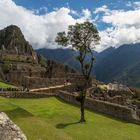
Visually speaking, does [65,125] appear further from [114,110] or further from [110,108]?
[110,108]

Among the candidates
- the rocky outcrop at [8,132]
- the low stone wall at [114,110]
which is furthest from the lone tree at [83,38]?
the rocky outcrop at [8,132]

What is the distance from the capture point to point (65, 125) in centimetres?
2831

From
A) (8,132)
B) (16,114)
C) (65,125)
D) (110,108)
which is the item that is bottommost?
(65,125)

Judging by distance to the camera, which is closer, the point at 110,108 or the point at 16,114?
the point at 16,114

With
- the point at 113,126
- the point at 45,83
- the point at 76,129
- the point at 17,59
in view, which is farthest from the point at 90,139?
the point at 17,59

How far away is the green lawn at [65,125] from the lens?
21.8 metres

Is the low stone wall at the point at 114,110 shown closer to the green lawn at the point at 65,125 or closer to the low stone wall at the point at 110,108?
the low stone wall at the point at 110,108

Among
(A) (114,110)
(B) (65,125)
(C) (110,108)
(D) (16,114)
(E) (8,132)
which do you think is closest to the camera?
(E) (8,132)

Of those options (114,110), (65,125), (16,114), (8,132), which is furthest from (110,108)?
(8,132)

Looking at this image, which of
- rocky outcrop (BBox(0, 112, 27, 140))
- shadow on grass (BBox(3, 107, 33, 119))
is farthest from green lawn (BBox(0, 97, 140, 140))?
rocky outcrop (BBox(0, 112, 27, 140))

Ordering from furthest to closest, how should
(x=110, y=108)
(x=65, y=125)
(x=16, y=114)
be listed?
1. (x=110, y=108)
2. (x=65, y=125)
3. (x=16, y=114)

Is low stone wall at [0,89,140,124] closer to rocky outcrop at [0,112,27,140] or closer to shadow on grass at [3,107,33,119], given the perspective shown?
shadow on grass at [3,107,33,119]

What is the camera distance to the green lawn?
2180 centimetres

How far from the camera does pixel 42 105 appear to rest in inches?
1522
